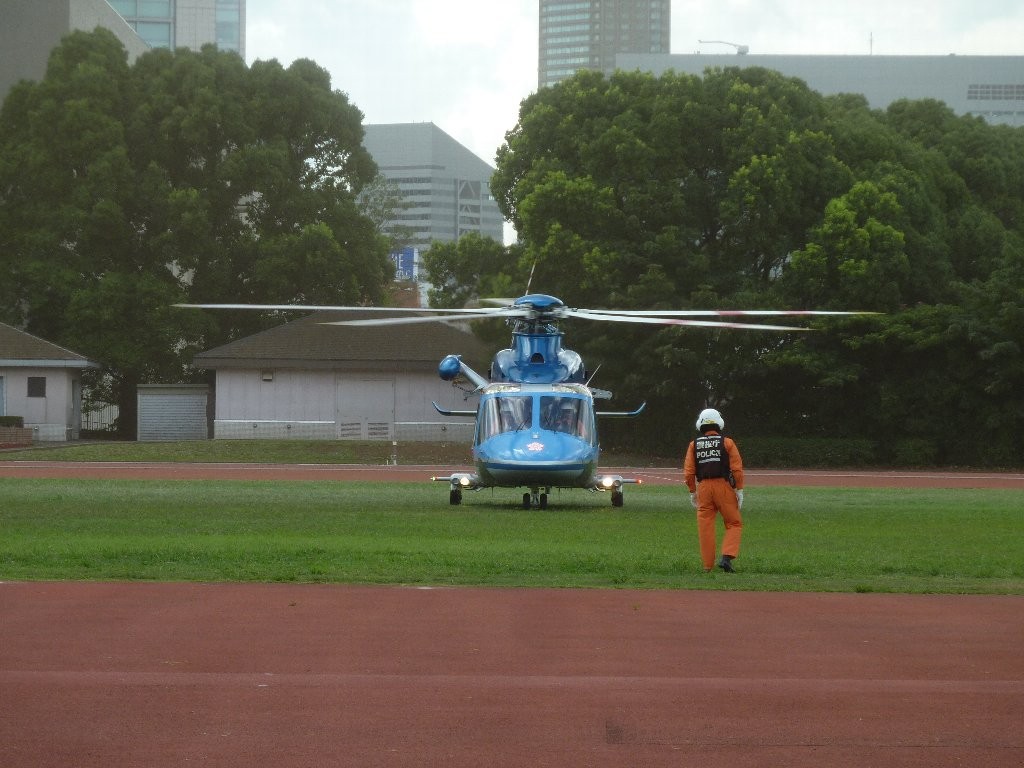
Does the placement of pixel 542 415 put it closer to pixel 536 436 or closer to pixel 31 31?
pixel 536 436

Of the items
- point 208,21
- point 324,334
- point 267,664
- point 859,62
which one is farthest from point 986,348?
point 208,21

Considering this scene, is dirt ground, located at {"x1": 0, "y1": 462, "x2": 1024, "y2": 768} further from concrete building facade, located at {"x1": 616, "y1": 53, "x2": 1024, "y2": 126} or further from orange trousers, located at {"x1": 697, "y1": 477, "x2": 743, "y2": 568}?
concrete building facade, located at {"x1": 616, "y1": 53, "x2": 1024, "y2": 126}

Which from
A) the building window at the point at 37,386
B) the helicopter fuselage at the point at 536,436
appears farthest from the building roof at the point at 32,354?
the helicopter fuselage at the point at 536,436

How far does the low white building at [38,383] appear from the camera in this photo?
58.0m

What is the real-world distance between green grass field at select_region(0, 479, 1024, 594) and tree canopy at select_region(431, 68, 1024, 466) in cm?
1978

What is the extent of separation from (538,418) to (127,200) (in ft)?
127

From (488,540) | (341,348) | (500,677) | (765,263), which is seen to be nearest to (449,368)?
(488,540)

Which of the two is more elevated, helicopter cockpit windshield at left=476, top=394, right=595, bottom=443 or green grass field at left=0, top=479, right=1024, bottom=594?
helicopter cockpit windshield at left=476, top=394, right=595, bottom=443

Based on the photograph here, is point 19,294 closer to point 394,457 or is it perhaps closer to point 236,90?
point 236,90

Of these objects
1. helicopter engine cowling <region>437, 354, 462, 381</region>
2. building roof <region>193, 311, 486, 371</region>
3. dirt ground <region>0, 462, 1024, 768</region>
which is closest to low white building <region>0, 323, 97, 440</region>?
building roof <region>193, 311, 486, 371</region>

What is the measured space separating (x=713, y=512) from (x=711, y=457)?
0.56 m

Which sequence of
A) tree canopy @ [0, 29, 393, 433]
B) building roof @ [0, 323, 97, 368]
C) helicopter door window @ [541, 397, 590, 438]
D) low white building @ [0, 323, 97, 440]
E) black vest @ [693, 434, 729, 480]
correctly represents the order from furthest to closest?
tree canopy @ [0, 29, 393, 433]
low white building @ [0, 323, 97, 440]
building roof @ [0, 323, 97, 368]
helicopter door window @ [541, 397, 590, 438]
black vest @ [693, 434, 729, 480]

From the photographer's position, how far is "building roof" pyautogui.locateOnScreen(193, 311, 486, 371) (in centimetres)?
6050

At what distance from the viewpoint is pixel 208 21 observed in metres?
154
